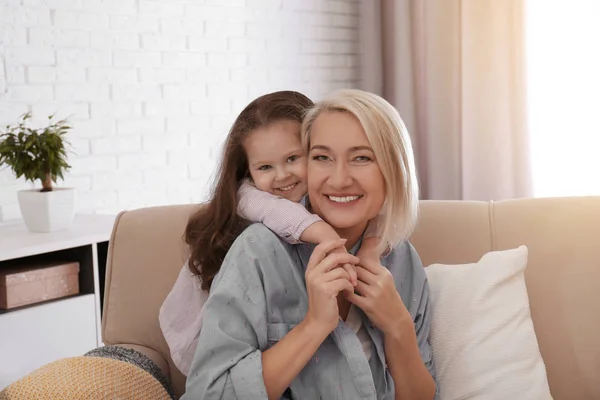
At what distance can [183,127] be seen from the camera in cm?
351

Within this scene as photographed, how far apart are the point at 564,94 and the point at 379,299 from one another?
2.47 meters

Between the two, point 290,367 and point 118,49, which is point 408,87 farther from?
point 290,367

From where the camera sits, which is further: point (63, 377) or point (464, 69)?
point (464, 69)

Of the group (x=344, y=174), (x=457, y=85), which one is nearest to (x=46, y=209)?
(x=344, y=174)

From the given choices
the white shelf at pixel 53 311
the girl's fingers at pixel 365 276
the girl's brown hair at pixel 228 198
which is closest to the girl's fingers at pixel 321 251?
the girl's fingers at pixel 365 276

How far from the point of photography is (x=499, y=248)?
1935 mm

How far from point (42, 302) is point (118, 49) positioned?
3.70ft

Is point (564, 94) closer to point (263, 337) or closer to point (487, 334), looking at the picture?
point (487, 334)

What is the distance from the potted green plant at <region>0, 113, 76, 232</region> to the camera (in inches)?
102

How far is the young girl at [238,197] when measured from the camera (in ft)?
5.58

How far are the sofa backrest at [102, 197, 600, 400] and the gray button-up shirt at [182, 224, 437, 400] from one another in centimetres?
33

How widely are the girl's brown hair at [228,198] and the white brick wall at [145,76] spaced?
53.0 inches

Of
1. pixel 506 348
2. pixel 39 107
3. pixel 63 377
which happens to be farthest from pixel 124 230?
pixel 39 107

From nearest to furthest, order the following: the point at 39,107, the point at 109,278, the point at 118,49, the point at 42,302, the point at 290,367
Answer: the point at 290,367
the point at 109,278
the point at 42,302
the point at 39,107
the point at 118,49
